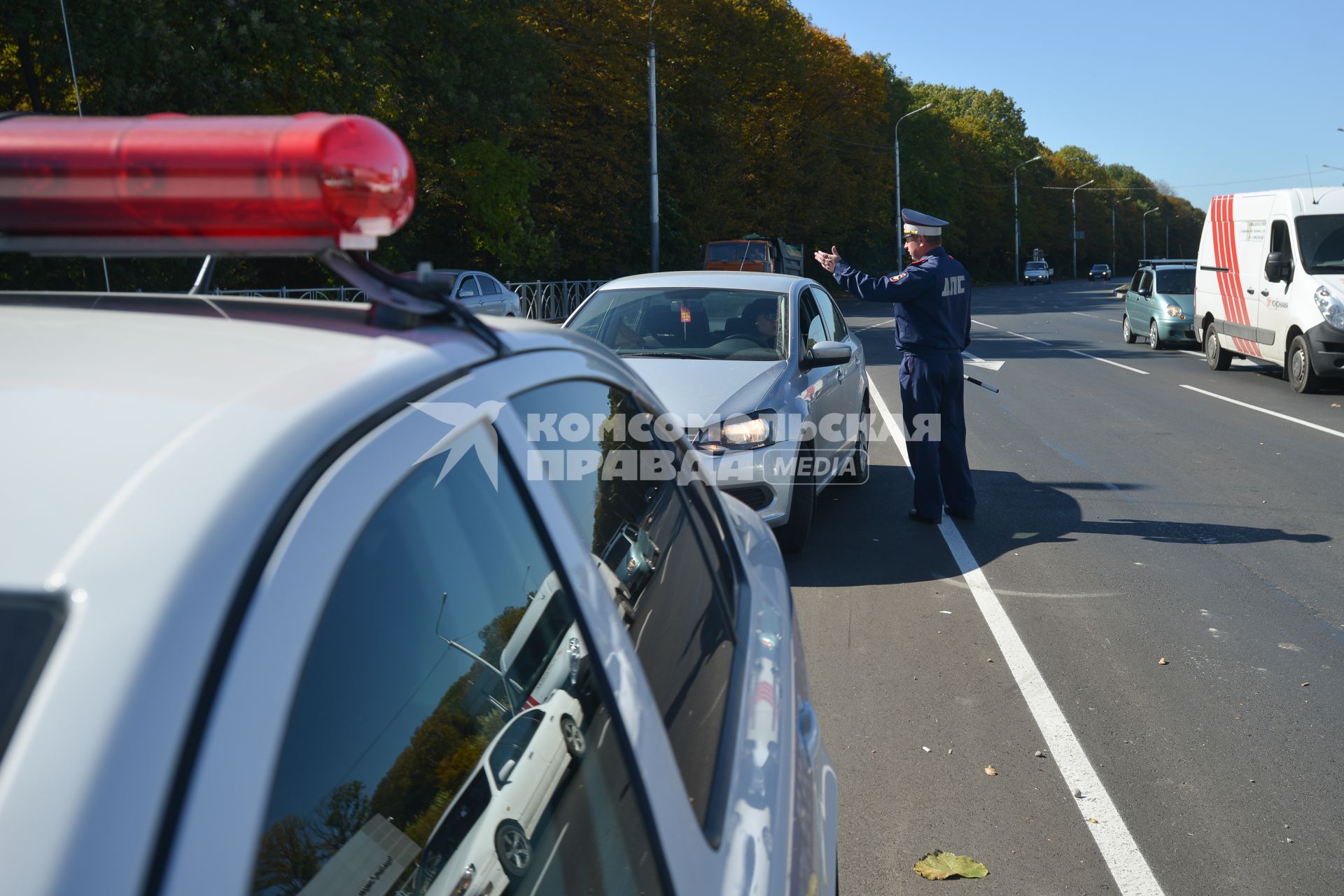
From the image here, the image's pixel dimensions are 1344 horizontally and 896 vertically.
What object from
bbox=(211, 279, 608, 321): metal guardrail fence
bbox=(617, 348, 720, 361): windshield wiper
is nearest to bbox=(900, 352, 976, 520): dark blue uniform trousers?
bbox=(617, 348, 720, 361): windshield wiper

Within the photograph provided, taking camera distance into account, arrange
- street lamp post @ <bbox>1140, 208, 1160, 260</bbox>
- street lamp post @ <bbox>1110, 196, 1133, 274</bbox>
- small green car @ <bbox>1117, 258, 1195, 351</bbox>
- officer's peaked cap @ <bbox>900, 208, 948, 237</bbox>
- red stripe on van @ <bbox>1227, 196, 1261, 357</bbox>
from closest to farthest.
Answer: officer's peaked cap @ <bbox>900, 208, 948, 237</bbox> < red stripe on van @ <bbox>1227, 196, 1261, 357</bbox> < small green car @ <bbox>1117, 258, 1195, 351</bbox> < street lamp post @ <bbox>1110, 196, 1133, 274</bbox> < street lamp post @ <bbox>1140, 208, 1160, 260</bbox>

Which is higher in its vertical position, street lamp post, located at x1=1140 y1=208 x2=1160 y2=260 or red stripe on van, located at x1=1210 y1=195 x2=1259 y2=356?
street lamp post, located at x1=1140 y1=208 x2=1160 y2=260

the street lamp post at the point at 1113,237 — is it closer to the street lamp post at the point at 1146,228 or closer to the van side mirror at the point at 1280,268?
the street lamp post at the point at 1146,228

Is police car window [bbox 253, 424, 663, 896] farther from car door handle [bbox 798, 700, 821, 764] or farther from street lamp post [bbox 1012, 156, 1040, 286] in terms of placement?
street lamp post [bbox 1012, 156, 1040, 286]

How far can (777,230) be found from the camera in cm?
5794

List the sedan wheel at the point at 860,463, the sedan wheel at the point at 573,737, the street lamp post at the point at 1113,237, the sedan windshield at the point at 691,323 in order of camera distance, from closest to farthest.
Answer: the sedan wheel at the point at 573,737
the sedan windshield at the point at 691,323
the sedan wheel at the point at 860,463
the street lamp post at the point at 1113,237

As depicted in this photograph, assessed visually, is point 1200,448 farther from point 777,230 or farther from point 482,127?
point 777,230

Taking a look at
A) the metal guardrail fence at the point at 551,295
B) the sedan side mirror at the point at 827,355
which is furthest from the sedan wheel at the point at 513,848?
the metal guardrail fence at the point at 551,295

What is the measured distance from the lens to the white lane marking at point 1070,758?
11.0 feet

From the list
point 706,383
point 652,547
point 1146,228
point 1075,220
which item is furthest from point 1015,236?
point 652,547

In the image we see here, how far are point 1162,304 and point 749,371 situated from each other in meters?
18.1

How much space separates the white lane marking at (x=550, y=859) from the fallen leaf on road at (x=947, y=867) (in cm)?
236

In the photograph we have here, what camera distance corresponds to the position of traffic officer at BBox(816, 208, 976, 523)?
295 inches

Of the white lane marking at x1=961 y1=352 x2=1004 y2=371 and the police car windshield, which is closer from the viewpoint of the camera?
the white lane marking at x1=961 y1=352 x2=1004 y2=371
